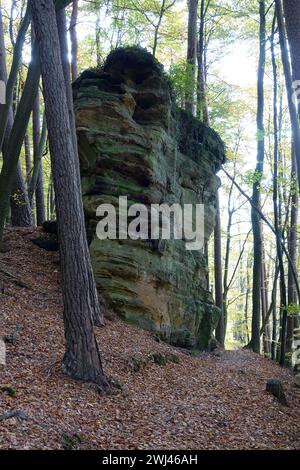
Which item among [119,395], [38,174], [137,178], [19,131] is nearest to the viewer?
[119,395]

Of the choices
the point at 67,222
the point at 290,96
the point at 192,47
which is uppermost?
the point at 192,47

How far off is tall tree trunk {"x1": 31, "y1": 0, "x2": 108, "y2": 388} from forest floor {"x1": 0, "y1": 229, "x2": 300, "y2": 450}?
40cm

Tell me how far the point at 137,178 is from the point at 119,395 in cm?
697

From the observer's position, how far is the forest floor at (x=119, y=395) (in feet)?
17.2

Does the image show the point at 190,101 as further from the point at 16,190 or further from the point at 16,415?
the point at 16,415

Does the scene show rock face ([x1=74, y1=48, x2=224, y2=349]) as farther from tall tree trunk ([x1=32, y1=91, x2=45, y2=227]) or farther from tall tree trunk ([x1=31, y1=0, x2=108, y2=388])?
tall tree trunk ([x1=31, y1=0, x2=108, y2=388])

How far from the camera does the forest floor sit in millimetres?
5238

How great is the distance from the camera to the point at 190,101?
15516 millimetres

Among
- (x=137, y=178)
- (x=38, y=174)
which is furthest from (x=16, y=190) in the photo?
(x=137, y=178)

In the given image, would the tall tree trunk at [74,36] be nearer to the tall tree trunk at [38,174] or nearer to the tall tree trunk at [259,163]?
the tall tree trunk at [38,174]

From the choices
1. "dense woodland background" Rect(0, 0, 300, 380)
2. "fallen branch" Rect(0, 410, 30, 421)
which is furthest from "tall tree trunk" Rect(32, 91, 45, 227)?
"fallen branch" Rect(0, 410, 30, 421)

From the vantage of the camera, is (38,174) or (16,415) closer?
(16,415)

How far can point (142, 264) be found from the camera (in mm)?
11594

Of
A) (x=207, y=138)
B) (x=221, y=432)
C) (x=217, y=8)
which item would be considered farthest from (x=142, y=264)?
(x=217, y=8)
